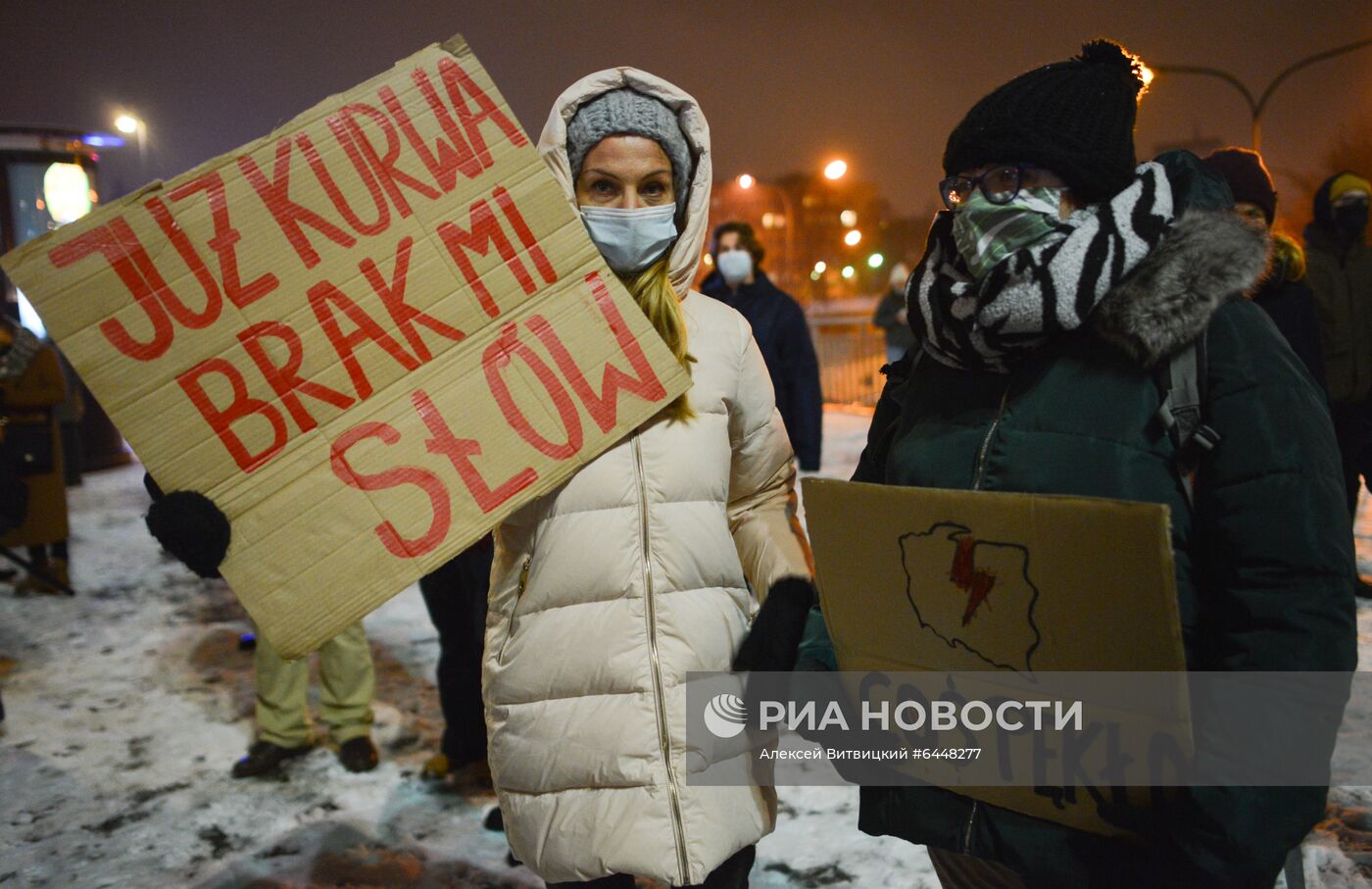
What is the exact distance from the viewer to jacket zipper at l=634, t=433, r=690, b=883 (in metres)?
1.65

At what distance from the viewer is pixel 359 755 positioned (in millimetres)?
3850

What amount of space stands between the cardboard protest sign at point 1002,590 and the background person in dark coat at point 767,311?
14.6 feet

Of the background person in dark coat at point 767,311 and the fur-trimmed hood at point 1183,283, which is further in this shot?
the background person in dark coat at point 767,311

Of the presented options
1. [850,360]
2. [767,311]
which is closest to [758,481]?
[767,311]

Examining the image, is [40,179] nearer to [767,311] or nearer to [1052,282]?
[767,311]

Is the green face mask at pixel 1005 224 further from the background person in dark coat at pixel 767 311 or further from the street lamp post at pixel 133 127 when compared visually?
the street lamp post at pixel 133 127

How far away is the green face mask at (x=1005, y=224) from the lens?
141 cm

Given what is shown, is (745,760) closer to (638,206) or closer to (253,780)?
(638,206)

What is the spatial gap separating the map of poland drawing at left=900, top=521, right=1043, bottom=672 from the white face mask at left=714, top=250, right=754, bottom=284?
15.4 feet

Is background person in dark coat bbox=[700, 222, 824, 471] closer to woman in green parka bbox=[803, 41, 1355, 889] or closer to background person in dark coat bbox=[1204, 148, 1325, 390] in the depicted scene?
background person in dark coat bbox=[1204, 148, 1325, 390]

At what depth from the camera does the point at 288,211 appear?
5.29ft

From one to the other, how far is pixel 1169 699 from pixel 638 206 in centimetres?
131

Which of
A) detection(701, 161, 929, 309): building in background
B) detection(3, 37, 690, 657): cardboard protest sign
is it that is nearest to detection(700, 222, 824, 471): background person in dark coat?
detection(3, 37, 690, 657): cardboard protest sign

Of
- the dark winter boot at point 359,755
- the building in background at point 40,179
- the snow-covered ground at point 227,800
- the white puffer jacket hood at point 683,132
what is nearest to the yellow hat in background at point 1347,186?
the snow-covered ground at point 227,800
